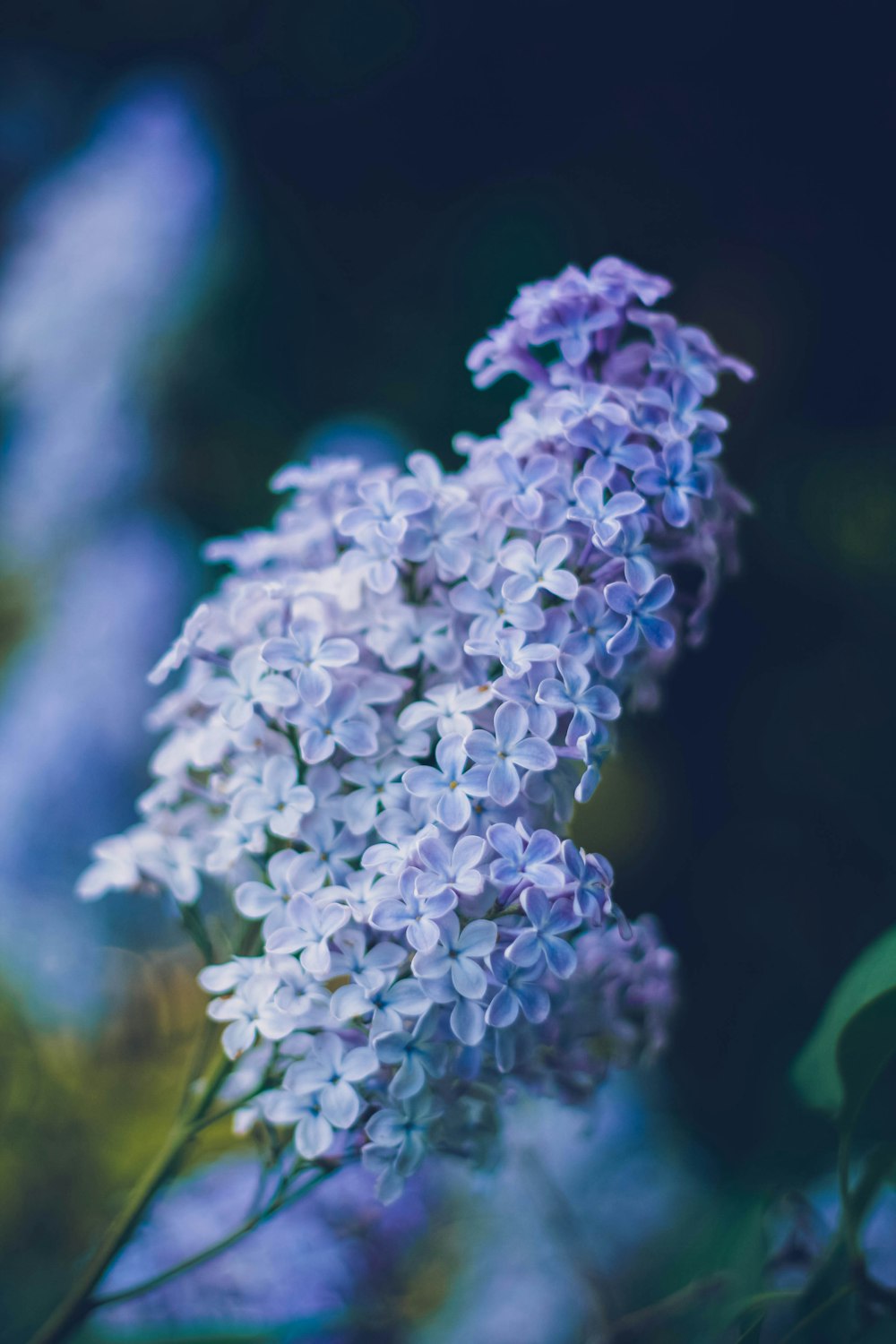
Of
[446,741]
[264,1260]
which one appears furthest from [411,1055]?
[264,1260]

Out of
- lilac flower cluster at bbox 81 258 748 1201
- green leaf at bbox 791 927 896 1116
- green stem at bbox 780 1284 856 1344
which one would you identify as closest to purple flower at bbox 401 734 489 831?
lilac flower cluster at bbox 81 258 748 1201

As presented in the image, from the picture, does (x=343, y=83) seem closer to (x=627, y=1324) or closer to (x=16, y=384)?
(x=16, y=384)

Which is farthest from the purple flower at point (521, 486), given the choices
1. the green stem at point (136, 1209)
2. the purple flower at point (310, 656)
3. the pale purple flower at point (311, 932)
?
the green stem at point (136, 1209)

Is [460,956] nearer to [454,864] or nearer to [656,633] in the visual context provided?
[454,864]

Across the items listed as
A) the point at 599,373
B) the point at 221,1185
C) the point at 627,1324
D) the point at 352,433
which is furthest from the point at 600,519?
the point at 352,433

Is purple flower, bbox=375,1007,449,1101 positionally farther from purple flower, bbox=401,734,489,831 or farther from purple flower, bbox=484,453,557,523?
purple flower, bbox=484,453,557,523

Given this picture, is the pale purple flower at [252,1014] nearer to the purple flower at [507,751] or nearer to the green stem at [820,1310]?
the purple flower at [507,751]
